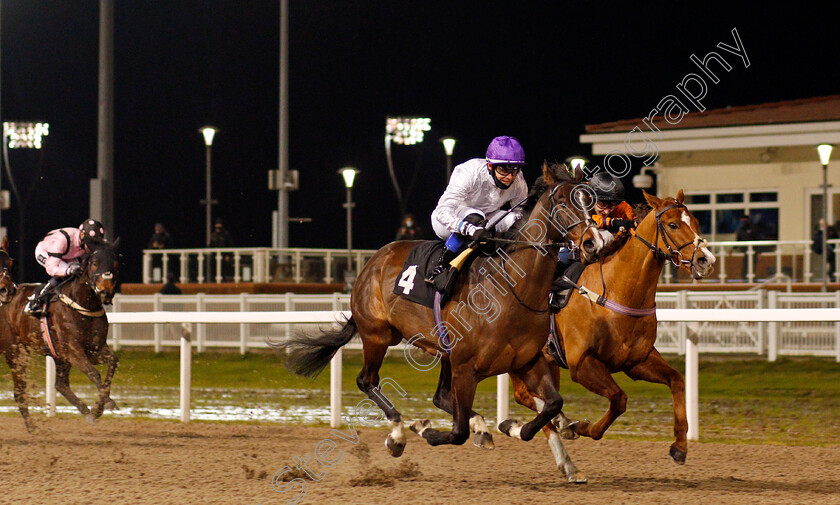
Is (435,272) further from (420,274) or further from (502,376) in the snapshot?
(502,376)

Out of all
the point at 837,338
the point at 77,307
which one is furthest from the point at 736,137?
the point at 77,307

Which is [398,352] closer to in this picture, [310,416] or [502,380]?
[310,416]

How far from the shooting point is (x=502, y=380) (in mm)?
8344

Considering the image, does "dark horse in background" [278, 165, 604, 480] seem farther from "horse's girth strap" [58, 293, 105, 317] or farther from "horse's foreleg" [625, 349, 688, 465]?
"horse's girth strap" [58, 293, 105, 317]

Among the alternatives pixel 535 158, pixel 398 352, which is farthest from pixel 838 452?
pixel 535 158

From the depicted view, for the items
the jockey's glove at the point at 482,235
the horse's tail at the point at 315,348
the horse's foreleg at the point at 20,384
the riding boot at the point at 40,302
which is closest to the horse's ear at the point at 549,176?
the jockey's glove at the point at 482,235

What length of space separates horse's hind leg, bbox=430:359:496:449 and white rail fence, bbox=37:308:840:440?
1.09m

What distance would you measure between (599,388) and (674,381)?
0.43 m

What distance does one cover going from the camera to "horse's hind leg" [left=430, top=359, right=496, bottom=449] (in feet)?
19.5

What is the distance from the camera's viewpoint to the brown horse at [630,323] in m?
6.36

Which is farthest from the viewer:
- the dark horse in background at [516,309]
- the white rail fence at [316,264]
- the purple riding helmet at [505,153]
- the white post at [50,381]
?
the white rail fence at [316,264]

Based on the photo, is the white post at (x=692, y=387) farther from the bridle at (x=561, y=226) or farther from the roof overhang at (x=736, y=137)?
the roof overhang at (x=736, y=137)

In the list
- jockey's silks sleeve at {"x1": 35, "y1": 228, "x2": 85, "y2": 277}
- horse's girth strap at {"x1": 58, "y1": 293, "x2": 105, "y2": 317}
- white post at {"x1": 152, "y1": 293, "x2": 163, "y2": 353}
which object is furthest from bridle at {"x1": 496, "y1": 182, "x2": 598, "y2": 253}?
white post at {"x1": 152, "y1": 293, "x2": 163, "y2": 353}

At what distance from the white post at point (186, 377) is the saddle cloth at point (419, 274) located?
3.91 meters
